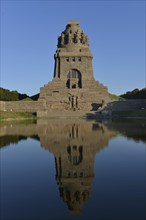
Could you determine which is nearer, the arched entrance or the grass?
the grass

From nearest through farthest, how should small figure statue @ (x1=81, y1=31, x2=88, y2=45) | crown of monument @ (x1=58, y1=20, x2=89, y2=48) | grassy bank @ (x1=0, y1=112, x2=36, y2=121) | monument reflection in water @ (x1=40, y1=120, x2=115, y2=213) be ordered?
1. monument reflection in water @ (x1=40, y1=120, x2=115, y2=213)
2. grassy bank @ (x1=0, y1=112, x2=36, y2=121)
3. crown of monument @ (x1=58, y1=20, x2=89, y2=48)
4. small figure statue @ (x1=81, y1=31, x2=88, y2=45)

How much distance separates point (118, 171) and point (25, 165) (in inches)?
190

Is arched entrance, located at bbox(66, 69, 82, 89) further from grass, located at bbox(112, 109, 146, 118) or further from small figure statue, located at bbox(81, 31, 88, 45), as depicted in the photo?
grass, located at bbox(112, 109, 146, 118)

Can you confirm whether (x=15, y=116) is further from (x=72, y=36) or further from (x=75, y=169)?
(x=75, y=169)

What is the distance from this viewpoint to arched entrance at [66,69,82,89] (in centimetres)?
8094

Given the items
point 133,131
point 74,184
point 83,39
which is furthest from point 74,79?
point 74,184

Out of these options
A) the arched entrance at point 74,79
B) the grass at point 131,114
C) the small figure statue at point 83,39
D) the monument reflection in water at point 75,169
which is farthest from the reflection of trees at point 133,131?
the small figure statue at point 83,39

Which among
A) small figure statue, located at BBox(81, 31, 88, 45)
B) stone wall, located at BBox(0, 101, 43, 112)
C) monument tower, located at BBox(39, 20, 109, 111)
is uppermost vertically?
small figure statue, located at BBox(81, 31, 88, 45)

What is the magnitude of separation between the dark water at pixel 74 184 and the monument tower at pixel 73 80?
181 feet

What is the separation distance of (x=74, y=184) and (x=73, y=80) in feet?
234

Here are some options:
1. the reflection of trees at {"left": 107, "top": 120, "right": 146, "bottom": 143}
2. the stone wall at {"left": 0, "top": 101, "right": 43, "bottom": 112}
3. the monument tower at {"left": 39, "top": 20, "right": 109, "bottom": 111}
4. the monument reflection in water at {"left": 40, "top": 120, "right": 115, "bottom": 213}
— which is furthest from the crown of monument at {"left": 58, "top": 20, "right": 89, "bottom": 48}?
the monument reflection in water at {"left": 40, "top": 120, "right": 115, "bottom": 213}

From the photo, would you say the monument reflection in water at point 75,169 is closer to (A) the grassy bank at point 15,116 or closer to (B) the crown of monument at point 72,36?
(A) the grassy bank at point 15,116

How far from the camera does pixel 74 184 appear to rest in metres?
10.8

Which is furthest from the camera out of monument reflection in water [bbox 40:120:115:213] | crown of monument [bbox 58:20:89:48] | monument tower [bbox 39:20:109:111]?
crown of monument [bbox 58:20:89:48]
